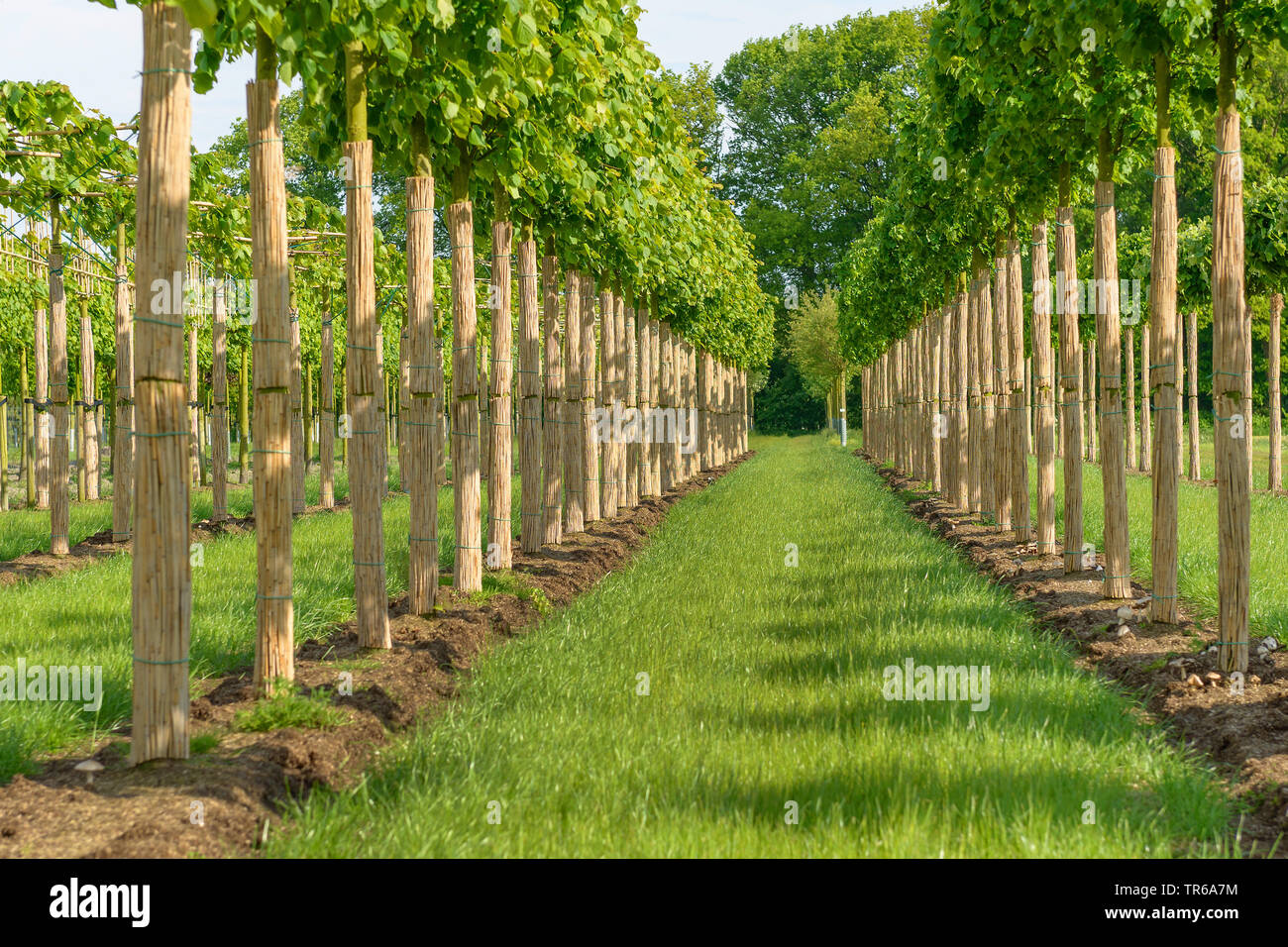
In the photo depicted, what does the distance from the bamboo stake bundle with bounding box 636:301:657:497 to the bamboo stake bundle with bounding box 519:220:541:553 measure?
6918 mm

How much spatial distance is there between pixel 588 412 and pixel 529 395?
2.52m

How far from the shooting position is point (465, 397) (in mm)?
9258

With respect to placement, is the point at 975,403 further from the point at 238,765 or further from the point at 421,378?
the point at 238,765

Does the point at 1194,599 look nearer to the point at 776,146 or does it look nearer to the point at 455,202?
the point at 455,202

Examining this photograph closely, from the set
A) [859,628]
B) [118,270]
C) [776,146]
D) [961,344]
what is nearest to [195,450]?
[118,270]

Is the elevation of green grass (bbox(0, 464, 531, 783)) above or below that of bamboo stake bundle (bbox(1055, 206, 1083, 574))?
below

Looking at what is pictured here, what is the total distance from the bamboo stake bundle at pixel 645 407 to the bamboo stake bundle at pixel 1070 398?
9.45m

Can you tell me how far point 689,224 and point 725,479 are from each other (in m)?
12.9

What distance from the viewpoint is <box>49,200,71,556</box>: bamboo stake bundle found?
Result: 1261 centimetres

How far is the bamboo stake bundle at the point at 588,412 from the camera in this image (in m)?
14.3

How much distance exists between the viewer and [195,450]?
25.8 metres

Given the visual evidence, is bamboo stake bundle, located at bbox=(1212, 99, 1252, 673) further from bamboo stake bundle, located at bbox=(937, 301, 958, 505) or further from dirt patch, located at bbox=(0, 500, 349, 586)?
bamboo stake bundle, located at bbox=(937, 301, 958, 505)

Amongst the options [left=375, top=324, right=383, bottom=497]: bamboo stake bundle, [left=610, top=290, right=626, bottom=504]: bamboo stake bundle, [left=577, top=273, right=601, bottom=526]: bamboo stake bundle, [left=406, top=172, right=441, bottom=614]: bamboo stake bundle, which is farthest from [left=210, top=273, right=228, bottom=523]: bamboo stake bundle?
[left=406, top=172, right=441, bottom=614]: bamboo stake bundle

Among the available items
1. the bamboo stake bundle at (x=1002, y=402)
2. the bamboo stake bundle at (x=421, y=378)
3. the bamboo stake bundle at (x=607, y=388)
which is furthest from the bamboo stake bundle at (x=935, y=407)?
the bamboo stake bundle at (x=421, y=378)
